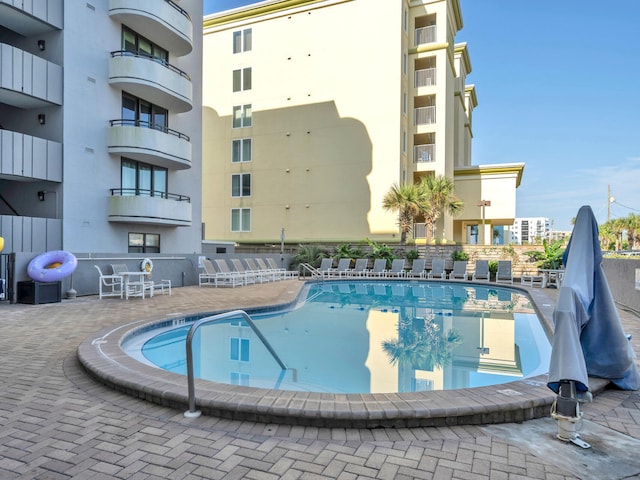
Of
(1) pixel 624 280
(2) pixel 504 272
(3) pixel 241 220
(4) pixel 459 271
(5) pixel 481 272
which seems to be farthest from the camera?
(3) pixel 241 220

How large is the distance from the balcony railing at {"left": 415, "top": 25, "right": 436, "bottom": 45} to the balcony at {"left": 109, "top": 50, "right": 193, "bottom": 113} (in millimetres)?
15244

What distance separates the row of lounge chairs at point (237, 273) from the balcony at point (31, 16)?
29.9 feet

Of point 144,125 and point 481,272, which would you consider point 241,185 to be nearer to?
point 144,125

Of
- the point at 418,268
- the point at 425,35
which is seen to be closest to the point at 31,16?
the point at 418,268

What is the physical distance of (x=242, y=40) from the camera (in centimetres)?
2727

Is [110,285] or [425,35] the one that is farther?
[425,35]

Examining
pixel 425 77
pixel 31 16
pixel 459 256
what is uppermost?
pixel 425 77

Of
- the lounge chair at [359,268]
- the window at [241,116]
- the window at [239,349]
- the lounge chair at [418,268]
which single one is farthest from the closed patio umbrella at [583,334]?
the window at [241,116]

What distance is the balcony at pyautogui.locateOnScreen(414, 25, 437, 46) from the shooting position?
991 inches

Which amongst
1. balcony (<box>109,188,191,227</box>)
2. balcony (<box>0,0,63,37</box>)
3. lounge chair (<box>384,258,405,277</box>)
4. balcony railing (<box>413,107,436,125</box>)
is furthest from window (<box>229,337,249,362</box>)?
balcony railing (<box>413,107,436,125</box>)

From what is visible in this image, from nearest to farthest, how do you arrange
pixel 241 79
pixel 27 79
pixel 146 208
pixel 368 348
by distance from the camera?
pixel 368 348 < pixel 27 79 < pixel 146 208 < pixel 241 79

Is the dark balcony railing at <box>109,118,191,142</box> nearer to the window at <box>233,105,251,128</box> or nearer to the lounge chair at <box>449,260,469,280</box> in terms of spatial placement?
the window at <box>233,105,251,128</box>

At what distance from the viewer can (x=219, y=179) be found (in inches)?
1088

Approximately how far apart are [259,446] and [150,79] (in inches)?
603
